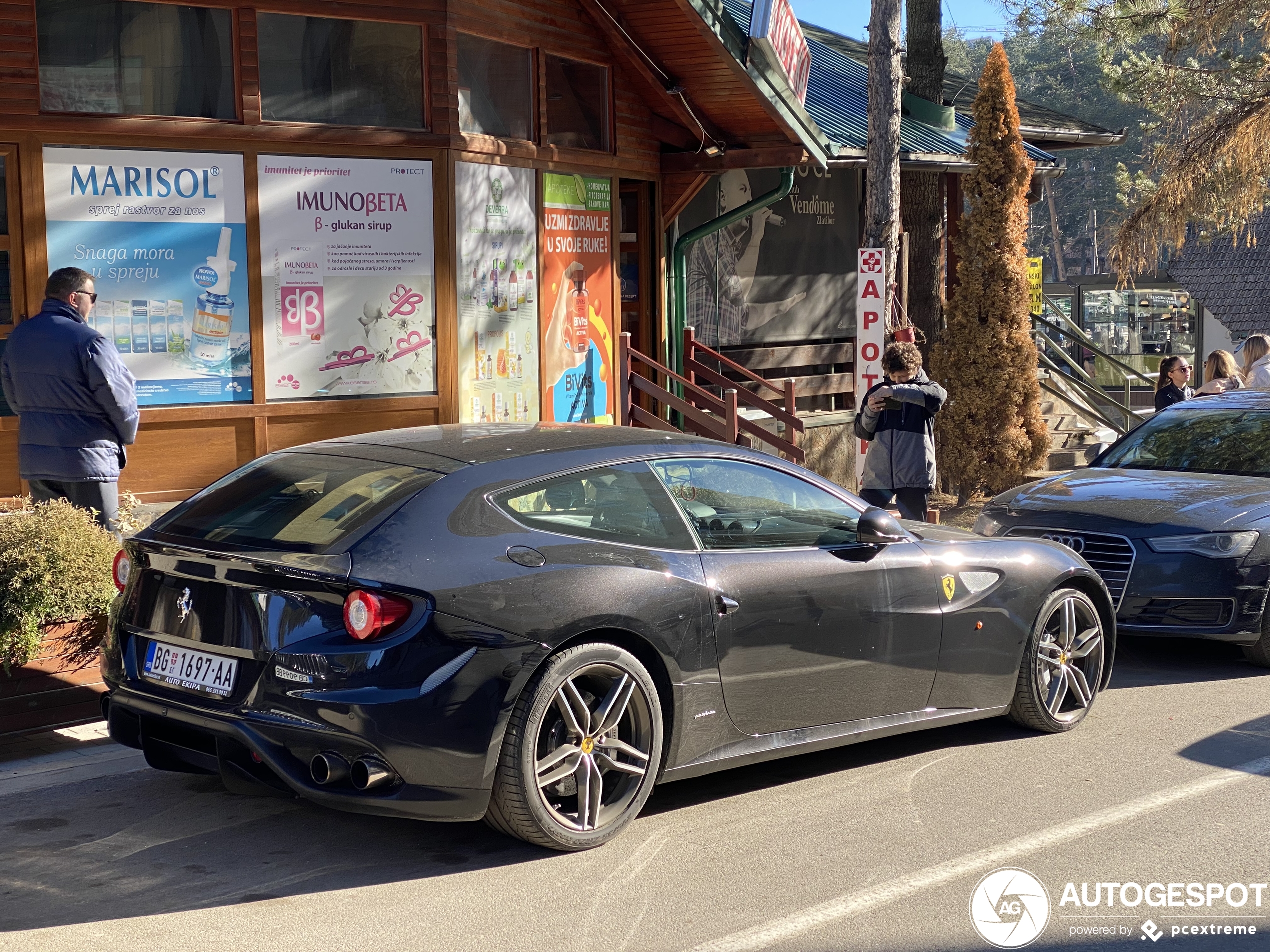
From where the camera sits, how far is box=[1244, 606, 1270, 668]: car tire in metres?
8.12

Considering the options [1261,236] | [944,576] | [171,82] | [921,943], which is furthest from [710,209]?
[1261,236]

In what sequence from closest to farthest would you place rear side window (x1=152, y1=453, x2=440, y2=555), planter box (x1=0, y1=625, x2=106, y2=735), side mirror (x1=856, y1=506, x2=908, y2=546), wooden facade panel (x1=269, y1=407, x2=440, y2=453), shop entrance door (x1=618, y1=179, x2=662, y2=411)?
rear side window (x1=152, y1=453, x2=440, y2=555), side mirror (x1=856, y1=506, x2=908, y2=546), planter box (x1=0, y1=625, x2=106, y2=735), wooden facade panel (x1=269, y1=407, x2=440, y2=453), shop entrance door (x1=618, y1=179, x2=662, y2=411)

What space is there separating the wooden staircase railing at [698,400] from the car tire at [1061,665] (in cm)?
616

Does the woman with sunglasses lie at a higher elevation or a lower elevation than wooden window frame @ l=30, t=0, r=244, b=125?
lower

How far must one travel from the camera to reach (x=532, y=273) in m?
12.3

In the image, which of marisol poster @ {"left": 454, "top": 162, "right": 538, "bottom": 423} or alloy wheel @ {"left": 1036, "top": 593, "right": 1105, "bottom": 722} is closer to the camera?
alloy wheel @ {"left": 1036, "top": 593, "right": 1105, "bottom": 722}

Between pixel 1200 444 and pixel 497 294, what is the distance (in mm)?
5559

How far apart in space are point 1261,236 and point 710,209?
23.6 meters

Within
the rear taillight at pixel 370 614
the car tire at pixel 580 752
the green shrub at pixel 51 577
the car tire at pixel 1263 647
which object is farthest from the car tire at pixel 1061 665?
the green shrub at pixel 51 577

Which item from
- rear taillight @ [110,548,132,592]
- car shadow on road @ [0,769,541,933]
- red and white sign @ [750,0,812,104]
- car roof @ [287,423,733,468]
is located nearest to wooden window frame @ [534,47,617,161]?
red and white sign @ [750,0,812,104]

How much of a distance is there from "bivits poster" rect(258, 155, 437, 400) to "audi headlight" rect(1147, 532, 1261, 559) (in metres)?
5.75

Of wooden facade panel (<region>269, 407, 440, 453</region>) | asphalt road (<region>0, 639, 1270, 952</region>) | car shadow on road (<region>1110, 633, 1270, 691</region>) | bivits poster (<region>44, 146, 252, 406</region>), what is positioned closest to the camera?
asphalt road (<region>0, 639, 1270, 952</region>)

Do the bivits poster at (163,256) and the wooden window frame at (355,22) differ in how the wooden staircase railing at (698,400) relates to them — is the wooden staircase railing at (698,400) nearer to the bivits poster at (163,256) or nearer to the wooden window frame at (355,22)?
the wooden window frame at (355,22)

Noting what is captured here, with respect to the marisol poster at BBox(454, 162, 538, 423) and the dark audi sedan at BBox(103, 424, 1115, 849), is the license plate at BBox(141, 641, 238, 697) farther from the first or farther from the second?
the marisol poster at BBox(454, 162, 538, 423)
